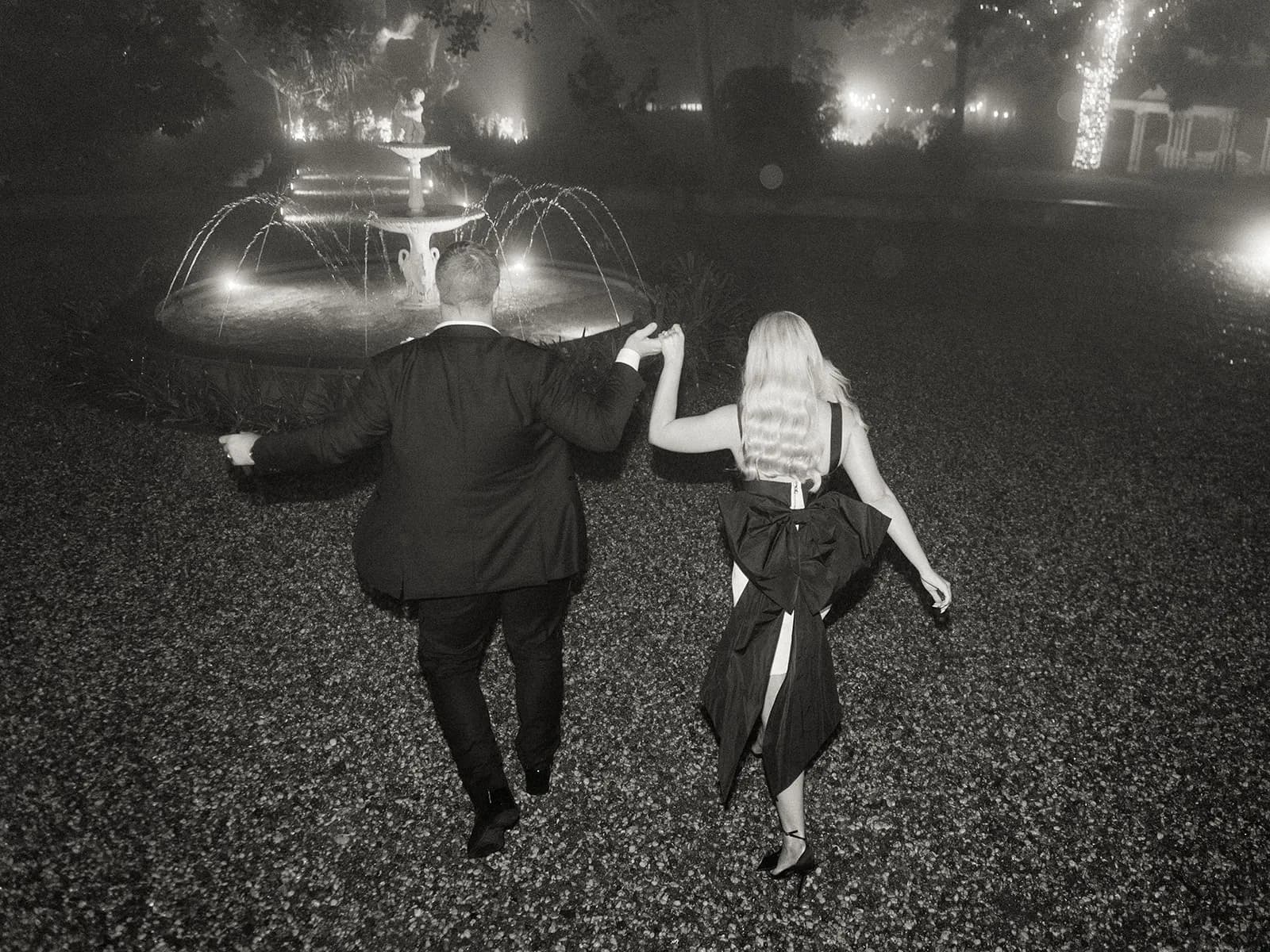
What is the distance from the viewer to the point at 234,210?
23.1 meters

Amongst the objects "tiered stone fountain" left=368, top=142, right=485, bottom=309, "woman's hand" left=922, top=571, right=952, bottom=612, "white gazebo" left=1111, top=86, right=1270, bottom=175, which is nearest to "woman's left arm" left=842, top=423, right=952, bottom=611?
"woman's hand" left=922, top=571, right=952, bottom=612

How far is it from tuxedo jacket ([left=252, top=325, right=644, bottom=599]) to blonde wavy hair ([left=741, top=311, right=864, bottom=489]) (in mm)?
439

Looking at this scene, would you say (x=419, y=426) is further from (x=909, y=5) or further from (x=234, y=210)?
(x=909, y=5)

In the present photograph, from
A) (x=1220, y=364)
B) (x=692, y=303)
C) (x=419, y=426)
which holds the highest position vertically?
(x=419, y=426)

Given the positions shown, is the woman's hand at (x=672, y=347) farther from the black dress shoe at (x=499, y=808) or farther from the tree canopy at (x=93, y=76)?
the tree canopy at (x=93, y=76)

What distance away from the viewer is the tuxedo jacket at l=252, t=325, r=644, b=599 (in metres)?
3.12

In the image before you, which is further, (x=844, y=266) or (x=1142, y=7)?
(x=1142, y=7)

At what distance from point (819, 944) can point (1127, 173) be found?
121 ft

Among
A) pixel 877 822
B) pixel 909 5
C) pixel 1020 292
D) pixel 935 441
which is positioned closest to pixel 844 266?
pixel 1020 292

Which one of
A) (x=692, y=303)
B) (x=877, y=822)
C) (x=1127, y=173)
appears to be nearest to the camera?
(x=877, y=822)

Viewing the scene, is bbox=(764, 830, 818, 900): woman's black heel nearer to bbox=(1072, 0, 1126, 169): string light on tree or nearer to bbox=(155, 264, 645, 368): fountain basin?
bbox=(155, 264, 645, 368): fountain basin

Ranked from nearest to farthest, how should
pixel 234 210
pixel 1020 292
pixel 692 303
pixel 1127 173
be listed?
pixel 692 303
pixel 1020 292
pixel 234 210
pixel 1127 173

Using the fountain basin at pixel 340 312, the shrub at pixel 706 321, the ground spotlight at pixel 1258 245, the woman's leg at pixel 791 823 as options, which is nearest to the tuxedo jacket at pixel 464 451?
the woman's leg at pixel 791 823

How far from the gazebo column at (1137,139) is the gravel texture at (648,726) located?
32.0m
